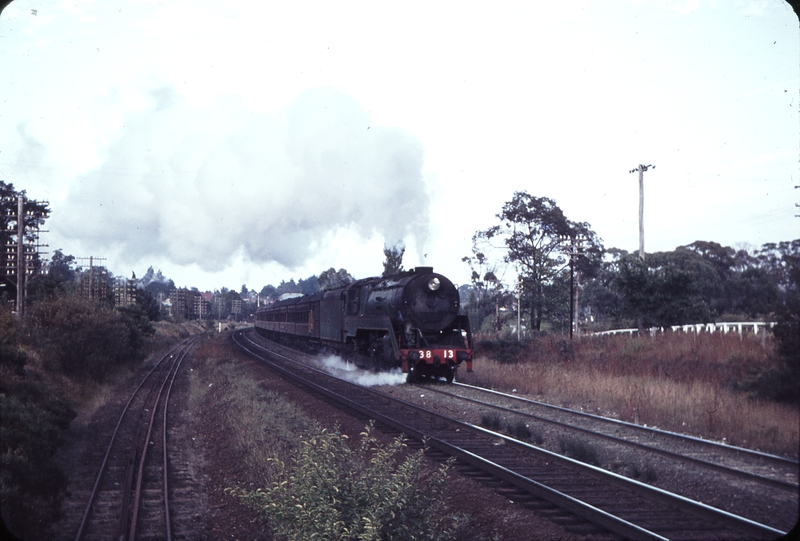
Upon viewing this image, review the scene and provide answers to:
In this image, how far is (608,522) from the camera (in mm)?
5871

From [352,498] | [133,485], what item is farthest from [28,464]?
[352,498]

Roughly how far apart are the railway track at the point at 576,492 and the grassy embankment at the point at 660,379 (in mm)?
967

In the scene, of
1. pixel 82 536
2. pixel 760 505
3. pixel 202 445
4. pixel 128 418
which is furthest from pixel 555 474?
A: pixel 128 418

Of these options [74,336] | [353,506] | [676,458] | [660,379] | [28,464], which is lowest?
[28,464]

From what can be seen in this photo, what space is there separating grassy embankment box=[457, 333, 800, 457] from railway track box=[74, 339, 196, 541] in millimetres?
7152

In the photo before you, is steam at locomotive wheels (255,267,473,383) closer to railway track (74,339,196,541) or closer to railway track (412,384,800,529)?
railway track (412,384,800,529)

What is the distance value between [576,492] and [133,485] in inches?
303

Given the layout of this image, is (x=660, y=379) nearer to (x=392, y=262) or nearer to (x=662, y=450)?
(x=662, y=450)

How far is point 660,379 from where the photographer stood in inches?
492

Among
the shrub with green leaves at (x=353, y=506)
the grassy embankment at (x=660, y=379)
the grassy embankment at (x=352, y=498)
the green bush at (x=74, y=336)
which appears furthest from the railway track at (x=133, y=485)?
the grassy embankment at (x=660, y=379)

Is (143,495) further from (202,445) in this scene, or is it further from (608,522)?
(608,522)

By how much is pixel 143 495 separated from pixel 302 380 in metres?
11.3

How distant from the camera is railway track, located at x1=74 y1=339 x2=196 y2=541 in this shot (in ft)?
26.1

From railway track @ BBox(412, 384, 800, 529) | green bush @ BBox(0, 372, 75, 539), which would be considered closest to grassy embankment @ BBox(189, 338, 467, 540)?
green bush @ BBox(0, 372, 75, 539)
